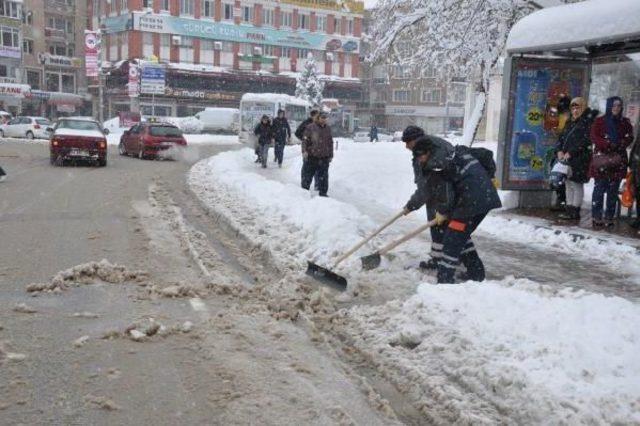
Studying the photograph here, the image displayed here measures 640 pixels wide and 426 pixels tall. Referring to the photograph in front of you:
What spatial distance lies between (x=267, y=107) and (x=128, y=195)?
27781 millimetres

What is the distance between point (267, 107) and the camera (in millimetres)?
39938

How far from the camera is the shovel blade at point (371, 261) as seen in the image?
6953 mm

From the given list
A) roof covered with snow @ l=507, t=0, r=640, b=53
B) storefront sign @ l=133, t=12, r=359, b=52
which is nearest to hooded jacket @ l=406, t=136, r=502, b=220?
roof covered with snow @ l=507, t=0, r=640, b=53

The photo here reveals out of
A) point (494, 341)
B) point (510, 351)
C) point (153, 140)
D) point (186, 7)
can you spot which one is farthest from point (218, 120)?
point (510, 351)

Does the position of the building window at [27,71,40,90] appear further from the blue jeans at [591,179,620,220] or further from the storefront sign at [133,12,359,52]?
the blue jeans at [591,179,620,220]

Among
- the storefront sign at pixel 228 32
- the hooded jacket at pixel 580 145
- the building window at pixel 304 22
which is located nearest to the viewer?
the hooded jacket at pixel 580 145

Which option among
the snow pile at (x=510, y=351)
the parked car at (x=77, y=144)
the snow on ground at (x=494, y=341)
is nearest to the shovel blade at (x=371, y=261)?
the snow on ground at (x=494, y=341)

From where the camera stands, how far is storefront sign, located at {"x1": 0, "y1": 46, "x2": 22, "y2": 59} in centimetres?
5859

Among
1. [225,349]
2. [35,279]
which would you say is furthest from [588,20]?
[35,279]

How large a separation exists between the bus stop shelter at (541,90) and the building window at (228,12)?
56.6 metres

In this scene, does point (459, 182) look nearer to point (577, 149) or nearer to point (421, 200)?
point (421, 200)

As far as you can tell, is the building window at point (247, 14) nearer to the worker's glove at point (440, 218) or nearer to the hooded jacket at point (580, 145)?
the hooded jacket at point (580, 145)

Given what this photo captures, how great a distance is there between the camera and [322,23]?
227 ft

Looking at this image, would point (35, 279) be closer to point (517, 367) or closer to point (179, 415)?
point (179, 415)
